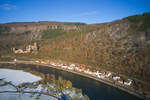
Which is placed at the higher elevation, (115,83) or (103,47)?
(103,47)

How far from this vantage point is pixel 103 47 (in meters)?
36.3

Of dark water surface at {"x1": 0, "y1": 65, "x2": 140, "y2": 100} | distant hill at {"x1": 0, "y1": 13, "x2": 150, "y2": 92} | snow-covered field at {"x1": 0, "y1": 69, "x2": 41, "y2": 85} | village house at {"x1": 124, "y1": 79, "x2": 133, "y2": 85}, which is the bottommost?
dark water surface at {"x1": 0, "y1": 65, "x2": 140, "y2": 100}

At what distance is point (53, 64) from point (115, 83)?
19.9 meters

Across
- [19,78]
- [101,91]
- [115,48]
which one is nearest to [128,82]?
[101,91]

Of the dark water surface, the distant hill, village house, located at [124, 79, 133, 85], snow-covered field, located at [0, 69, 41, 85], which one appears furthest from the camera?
the distant hill

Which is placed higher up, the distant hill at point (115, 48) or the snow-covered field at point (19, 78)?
the distant hill at point (115, 48)

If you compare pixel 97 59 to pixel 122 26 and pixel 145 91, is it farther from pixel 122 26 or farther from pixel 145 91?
pixel 145 91

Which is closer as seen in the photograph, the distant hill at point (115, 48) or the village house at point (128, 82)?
the village house at point (128, 82)

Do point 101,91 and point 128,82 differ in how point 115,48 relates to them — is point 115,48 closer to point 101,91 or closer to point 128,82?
point 128,82

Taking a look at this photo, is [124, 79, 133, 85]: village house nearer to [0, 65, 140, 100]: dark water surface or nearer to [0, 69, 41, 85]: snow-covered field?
[0, 65, 140, 100]: dark water surface

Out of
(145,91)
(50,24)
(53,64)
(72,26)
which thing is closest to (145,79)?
(145,91)

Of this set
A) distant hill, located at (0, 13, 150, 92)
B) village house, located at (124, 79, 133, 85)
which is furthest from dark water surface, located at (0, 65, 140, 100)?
distant hill, located at (0, 13, 150, 92)

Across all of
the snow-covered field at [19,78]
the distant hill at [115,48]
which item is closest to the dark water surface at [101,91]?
the distant hill at [115,48]

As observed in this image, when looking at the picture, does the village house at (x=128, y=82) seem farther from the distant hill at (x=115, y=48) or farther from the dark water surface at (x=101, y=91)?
the dark water surface at (x=101, y=91)
